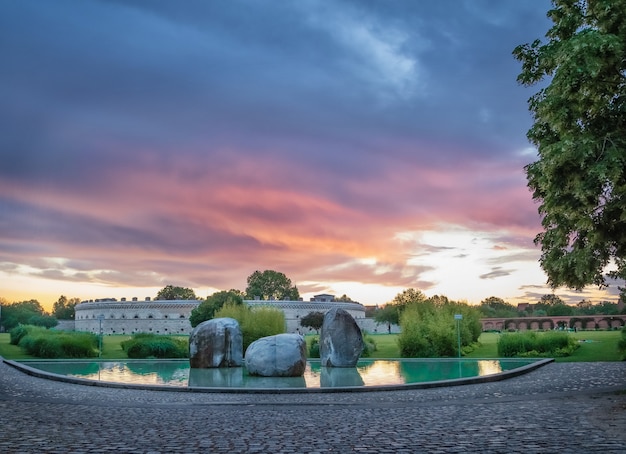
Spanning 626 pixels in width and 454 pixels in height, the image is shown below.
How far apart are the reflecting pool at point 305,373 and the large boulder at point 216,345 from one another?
1.82 feet

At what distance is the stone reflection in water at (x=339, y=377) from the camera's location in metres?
16.7

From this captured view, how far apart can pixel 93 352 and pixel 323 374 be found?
1748 cm

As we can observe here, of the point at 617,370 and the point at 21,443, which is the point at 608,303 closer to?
the point at 617,370

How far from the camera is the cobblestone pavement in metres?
7.24

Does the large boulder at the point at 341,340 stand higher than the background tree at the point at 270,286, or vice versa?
the background tree at the point at 270,286

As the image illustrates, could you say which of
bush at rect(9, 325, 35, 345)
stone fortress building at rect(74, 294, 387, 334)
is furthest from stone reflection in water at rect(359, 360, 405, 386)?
stone fortress building at rect(74, 294, 387, 334)

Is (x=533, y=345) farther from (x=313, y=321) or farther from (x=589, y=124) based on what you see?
(x=313, y=321)

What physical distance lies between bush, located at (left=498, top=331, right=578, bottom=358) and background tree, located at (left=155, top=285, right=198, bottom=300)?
109664mm

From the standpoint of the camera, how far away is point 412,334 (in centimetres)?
2925

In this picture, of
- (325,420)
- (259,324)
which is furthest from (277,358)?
(325,420)

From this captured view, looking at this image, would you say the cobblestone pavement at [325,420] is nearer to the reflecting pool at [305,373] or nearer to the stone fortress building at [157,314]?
the reflecting pool at [305,373]

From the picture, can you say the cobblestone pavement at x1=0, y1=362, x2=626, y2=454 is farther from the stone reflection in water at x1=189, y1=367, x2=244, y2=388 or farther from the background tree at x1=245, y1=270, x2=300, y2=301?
the background tree at x1=245, y1=270, x2=300, y2=301

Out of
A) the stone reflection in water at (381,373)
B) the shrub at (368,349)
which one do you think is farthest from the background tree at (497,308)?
the stone reflection in water at (381,373)

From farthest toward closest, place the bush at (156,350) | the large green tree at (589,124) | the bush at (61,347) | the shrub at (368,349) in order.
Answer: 1. the bush at (156,350)
2. the bush at (61,347)
3. the shrub at (368,349)
4. the large green tree at (589,124)
